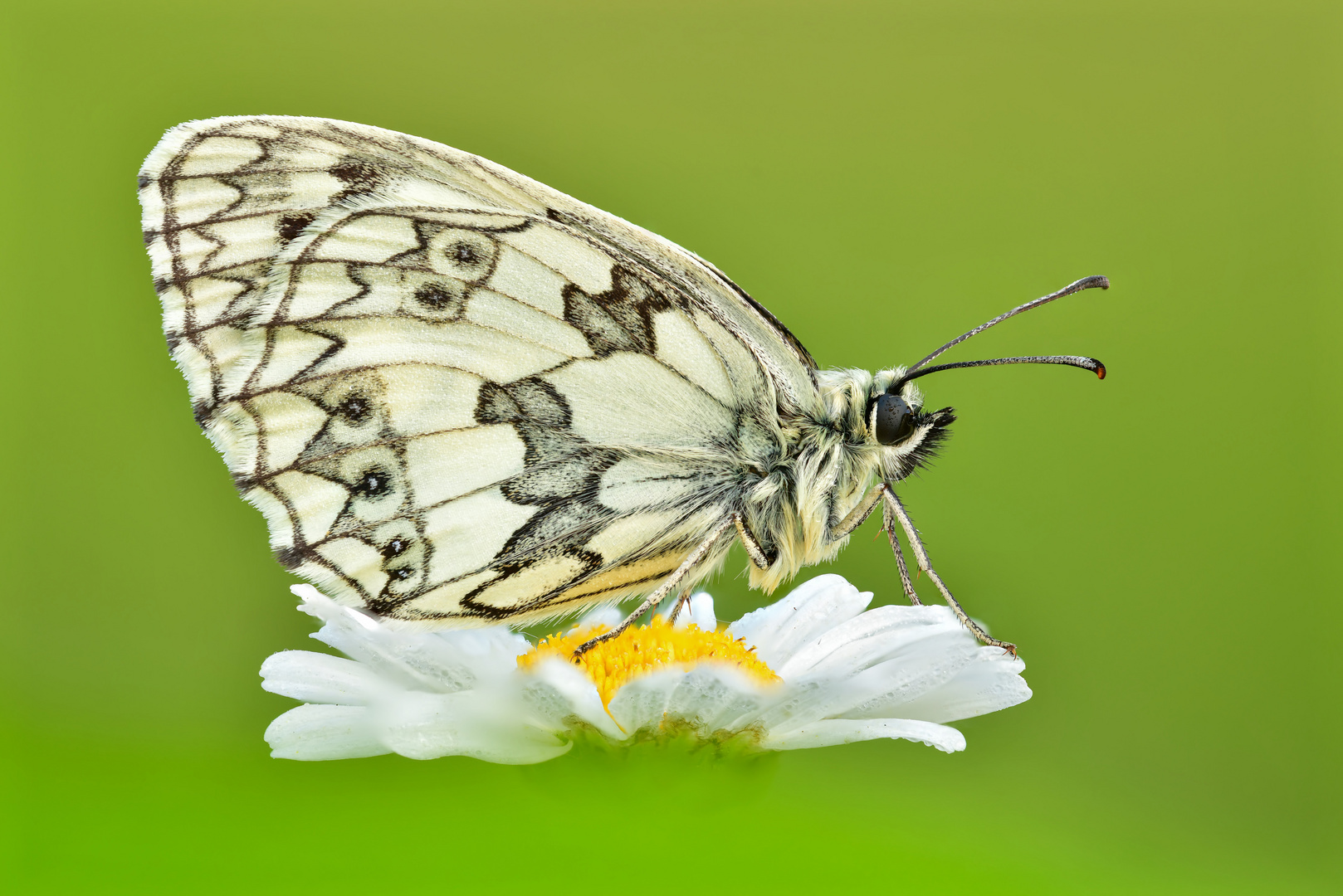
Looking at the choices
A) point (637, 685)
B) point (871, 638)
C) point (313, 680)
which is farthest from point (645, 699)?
point (313, 680)

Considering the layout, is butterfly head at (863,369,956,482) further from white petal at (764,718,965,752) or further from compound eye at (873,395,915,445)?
white petal at (764,718,965,752)

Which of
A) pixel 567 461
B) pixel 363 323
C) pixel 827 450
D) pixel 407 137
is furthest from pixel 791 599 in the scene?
pixel 407 137

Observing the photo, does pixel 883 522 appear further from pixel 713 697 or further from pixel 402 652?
pixel 402 652

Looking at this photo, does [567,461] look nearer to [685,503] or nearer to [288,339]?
[685,503]

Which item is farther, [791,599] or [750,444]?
[791,599]

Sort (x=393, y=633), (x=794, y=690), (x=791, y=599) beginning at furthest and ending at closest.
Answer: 1. (x=791, y=599)
2. (x=393, y=633)
3. (x=794, y=690)
